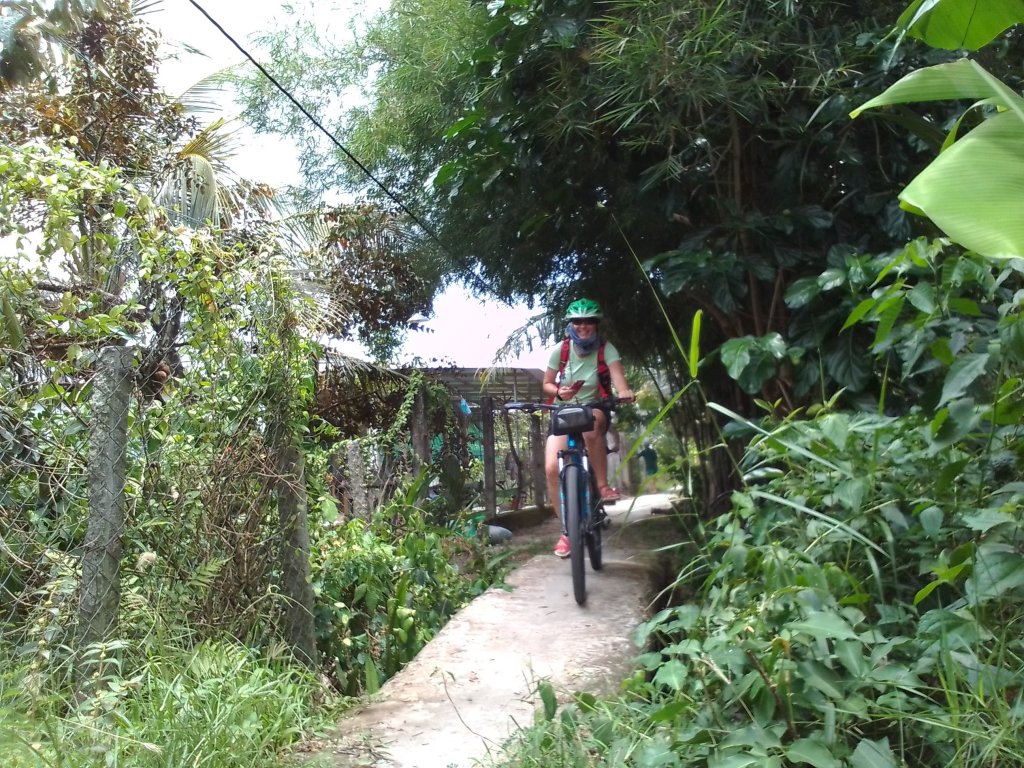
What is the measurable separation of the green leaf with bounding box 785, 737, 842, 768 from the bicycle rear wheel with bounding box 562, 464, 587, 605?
2.32m

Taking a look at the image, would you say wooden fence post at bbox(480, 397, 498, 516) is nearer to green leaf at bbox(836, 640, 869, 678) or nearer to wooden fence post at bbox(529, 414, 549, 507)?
wooden fence post at bbox(529, 414, 549, 507)

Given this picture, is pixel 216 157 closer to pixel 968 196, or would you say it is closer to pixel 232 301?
pixel 232 301

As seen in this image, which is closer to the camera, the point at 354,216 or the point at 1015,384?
the point at 1015,384

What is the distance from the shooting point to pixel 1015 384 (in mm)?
2254

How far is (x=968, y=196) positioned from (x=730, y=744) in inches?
52.3

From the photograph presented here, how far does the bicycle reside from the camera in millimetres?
4309

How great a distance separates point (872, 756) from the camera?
190 centimetres

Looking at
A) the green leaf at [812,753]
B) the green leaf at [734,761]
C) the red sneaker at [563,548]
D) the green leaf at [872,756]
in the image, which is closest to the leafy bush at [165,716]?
the green leaf at [734,761]

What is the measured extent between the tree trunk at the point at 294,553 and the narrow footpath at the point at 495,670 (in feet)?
1.38

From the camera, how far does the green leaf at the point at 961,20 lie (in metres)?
2.22

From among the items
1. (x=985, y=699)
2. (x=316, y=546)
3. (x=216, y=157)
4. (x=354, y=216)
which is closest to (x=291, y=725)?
(x=316, y=546)

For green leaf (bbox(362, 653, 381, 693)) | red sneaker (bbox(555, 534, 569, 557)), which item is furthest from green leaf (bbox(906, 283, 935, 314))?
red sneaker (bbox(555, 534, 569, 557))

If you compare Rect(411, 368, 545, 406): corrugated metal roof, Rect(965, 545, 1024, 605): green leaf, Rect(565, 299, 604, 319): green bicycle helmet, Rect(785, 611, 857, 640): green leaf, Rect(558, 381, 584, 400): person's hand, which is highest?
Rect(411, 368, 545, 406): corrugated metal roof

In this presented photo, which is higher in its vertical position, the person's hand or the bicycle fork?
the person's hand
